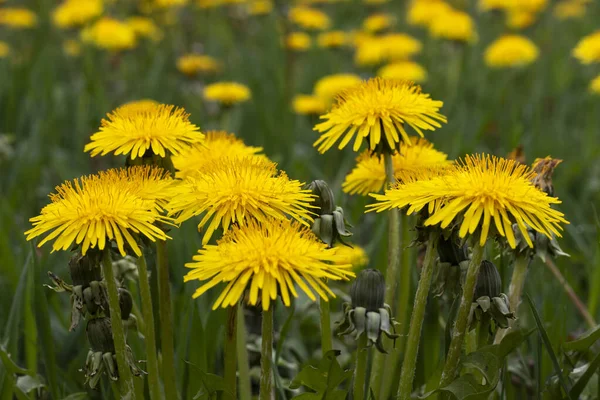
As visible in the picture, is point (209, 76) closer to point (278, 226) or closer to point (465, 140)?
point (465, 140)

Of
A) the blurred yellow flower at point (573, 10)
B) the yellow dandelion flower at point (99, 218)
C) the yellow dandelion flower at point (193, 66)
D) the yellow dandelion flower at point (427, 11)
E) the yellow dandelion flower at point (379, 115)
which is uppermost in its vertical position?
the blurred yellow flower at point (573, 10)

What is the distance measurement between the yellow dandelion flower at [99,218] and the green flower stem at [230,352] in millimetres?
202

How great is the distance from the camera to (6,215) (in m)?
2.30

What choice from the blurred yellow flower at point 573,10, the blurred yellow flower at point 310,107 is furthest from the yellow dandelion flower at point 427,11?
the blurred yellow flower at point 310,107

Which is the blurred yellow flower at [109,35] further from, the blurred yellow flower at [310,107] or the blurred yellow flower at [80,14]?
the blurred yellow flower at [310,107]

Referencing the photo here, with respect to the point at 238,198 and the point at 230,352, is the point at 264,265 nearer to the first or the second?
the point at 238,198

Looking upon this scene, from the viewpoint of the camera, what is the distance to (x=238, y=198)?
1.19 metres

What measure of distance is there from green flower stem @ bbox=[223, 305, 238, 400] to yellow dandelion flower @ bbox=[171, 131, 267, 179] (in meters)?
0.36

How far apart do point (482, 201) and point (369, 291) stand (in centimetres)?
23

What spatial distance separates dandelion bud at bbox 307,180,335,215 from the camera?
128cm

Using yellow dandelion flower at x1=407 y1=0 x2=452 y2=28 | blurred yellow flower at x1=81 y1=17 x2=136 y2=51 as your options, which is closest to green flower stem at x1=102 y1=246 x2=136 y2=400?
blurred yellow flower at x1=81 y1=17 x2=136 y2=51

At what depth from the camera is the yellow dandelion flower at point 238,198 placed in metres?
1.19

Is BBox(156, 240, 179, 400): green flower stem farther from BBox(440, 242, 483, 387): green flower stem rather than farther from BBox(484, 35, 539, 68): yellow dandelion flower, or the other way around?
BBox(484, 35, 539, 68): yellow dandelion flower

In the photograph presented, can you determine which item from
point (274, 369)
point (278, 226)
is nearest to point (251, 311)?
point (274, 369)
